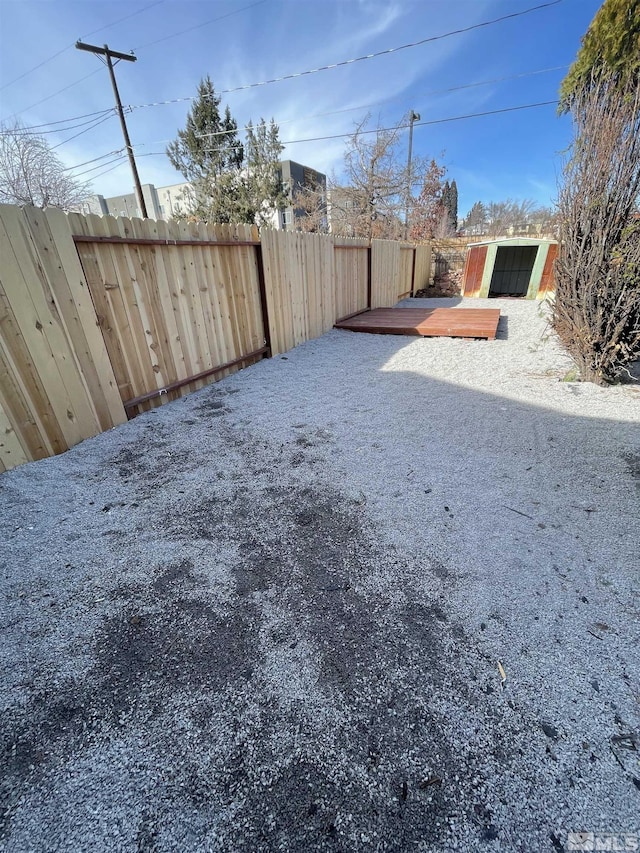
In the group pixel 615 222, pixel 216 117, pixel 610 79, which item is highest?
pixel 216 117

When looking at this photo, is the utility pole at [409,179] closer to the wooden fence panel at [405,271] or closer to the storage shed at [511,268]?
the storage shed at [511,268]

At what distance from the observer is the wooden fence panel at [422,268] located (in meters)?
12.9

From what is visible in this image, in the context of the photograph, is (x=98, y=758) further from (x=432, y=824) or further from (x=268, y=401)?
(x=268, y=401)

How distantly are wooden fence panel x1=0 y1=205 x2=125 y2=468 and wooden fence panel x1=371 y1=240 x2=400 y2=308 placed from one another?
24.7 ft

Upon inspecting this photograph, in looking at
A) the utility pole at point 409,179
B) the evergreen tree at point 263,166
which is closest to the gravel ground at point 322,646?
the evergreen tree at point 263,166

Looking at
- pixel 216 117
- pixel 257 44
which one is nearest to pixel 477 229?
pixel 216 117

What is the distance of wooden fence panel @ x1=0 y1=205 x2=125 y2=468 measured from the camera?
238cm

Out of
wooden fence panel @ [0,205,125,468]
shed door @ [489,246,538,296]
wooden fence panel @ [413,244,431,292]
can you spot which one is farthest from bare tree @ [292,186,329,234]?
wooden fence panel @ [0,205,125,468]

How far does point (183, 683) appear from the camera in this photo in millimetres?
1243

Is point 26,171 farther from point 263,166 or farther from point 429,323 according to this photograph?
point 429,323

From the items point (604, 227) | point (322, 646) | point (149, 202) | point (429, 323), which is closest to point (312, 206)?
point (429, 323)

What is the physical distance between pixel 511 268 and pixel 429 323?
869cm

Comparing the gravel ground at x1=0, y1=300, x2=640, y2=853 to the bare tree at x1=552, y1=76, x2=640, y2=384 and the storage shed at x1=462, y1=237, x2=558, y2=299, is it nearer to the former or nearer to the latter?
the bare tree at x1=552, y1=76, x2=640, y2=384

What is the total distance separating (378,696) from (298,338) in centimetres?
557
